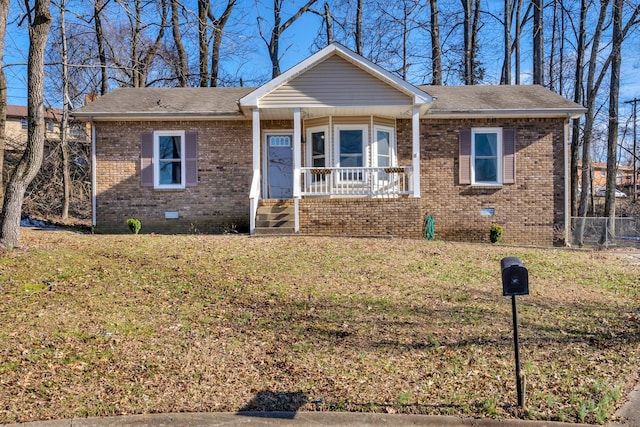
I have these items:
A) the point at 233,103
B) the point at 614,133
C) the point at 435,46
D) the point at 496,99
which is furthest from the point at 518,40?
the point at 233,103

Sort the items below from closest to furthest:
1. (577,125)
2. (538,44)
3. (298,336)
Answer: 1. (298,336)
2. (577,125)
3. (538,44)

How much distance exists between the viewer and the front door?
15.0m

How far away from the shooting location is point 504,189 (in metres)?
14.1

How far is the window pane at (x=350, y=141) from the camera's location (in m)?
14.1

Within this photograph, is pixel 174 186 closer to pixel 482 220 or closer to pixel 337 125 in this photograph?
pixel 337 125

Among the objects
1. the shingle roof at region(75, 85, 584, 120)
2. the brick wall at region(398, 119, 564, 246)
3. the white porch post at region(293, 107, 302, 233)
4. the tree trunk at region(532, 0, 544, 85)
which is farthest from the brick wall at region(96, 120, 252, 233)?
the tree trunk at region(532, 0, 544, 85)

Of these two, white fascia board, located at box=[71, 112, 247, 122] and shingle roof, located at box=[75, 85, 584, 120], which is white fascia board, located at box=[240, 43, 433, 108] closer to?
shingle roof, located at box=[75, 85, 584, 120]

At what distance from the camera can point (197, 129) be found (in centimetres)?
1421

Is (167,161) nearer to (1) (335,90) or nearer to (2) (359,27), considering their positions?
(1) (335,90)

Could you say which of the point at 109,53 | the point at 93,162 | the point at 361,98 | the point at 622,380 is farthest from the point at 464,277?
the point at 109,53

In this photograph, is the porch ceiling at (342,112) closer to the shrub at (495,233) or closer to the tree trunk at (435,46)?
the shrub at (495,233)

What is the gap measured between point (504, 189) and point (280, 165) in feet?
22.1

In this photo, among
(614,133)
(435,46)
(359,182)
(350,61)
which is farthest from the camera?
(435,46)

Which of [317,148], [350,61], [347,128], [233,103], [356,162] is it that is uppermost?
[350,61]
